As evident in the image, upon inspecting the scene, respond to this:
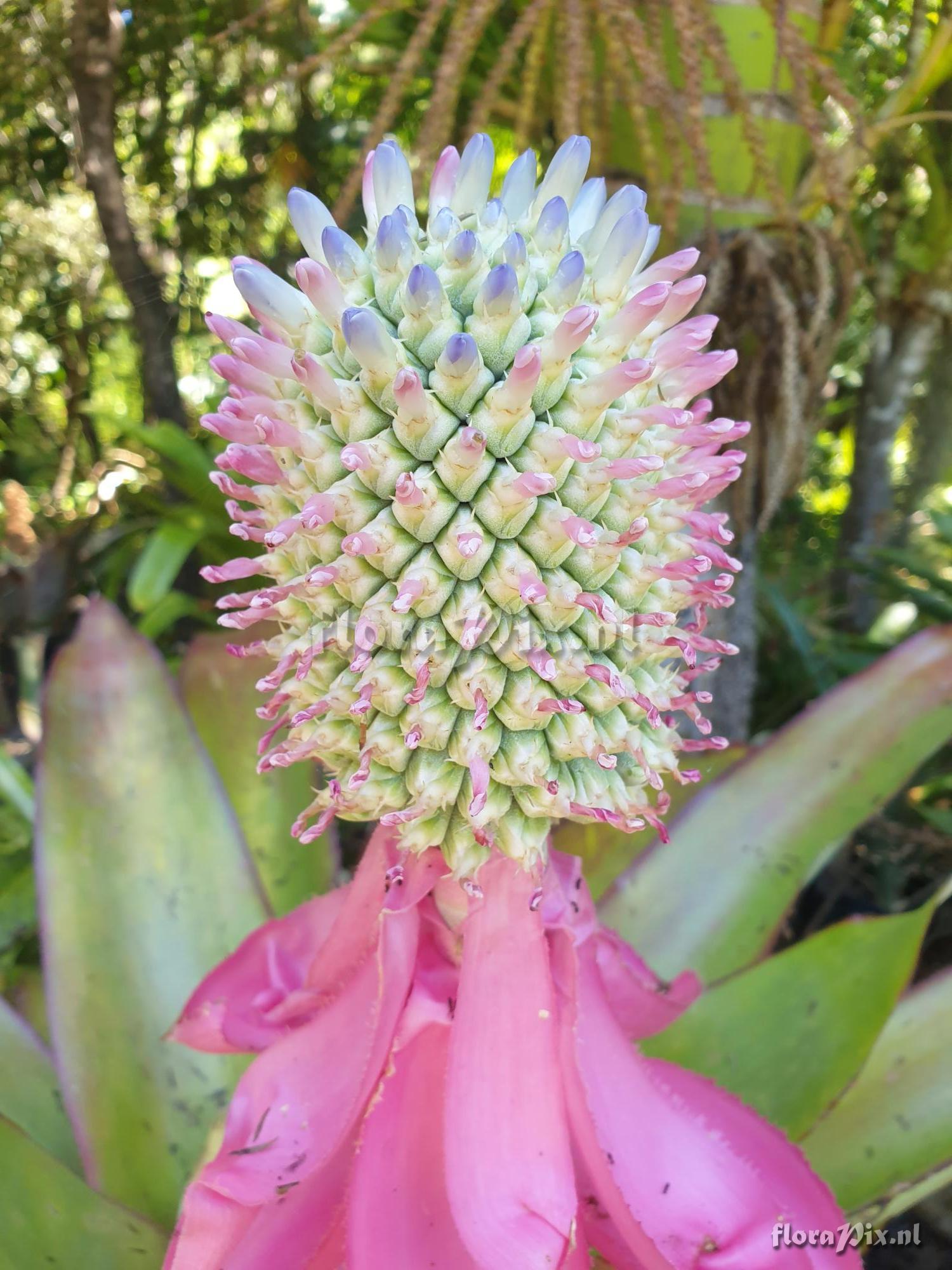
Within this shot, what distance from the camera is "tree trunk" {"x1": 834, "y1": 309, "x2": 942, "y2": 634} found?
1.58 metres

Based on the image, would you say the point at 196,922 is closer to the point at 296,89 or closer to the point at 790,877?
the point at 790,877

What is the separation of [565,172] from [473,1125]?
56cm

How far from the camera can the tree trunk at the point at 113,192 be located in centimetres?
136

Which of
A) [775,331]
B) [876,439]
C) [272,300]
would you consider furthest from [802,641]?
[272,300]

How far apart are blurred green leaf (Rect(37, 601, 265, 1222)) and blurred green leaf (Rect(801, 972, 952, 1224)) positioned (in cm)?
51

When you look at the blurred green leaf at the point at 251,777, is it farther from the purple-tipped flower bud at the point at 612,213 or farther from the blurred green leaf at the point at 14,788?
the purple-tipped flower bud at the point at 612,213

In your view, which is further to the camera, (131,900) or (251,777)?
(251,777)

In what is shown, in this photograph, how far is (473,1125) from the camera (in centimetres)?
48

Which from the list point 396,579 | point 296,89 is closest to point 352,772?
point 396,579

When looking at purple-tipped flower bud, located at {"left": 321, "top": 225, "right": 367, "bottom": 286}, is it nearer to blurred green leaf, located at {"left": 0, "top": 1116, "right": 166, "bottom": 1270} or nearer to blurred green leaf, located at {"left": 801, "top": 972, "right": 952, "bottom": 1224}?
blurred green leaf, located at {"left": 0, "top": 1116, "right": 166, "bottom": 1270}

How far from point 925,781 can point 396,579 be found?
41.3 inches

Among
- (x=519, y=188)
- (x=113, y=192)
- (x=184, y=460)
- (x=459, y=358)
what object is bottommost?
(x=459, y=358)

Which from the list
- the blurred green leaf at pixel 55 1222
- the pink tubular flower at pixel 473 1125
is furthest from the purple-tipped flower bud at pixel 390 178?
the blurred green leaf at pixel 55 1222

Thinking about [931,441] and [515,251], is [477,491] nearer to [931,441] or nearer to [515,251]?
[515,251]
